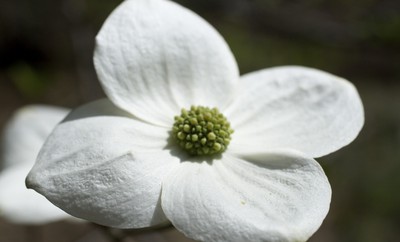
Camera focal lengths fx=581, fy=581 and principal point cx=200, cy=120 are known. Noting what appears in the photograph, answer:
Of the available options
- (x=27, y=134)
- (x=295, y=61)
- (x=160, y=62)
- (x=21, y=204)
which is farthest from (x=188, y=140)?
(x=295, y=61)

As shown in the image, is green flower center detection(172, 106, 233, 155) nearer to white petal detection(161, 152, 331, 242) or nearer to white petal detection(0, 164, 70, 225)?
white petal detection(161, 152, 331, 242)

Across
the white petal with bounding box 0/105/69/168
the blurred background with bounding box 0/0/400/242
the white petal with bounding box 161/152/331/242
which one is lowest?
the blurred background with bounding box 0/0/400/242

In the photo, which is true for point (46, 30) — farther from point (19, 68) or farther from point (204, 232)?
point (204, 232)

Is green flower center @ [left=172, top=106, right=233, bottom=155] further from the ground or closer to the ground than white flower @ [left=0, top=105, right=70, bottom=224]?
further from the ground

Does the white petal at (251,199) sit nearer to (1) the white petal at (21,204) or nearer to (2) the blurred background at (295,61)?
(1) the white petal at (21,204)

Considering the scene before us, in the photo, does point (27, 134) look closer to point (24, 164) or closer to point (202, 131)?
point (24, 164)

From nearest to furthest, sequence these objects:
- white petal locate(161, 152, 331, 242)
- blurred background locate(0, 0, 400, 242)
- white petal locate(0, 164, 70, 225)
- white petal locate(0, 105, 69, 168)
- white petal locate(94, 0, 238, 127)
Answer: white petal locate(161, 152, 331, 242), white petal locate(94, 0, 238, 127), white petal locate(0, 164, 70, 225), white petal locate(0, 105, 69, 168), blurred background locate(0, 0, 400, 242)

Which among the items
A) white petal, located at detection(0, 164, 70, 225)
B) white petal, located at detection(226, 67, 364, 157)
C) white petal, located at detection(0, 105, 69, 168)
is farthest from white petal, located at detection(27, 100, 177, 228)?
white petal, located at detection(0, 105, 69, 168)
